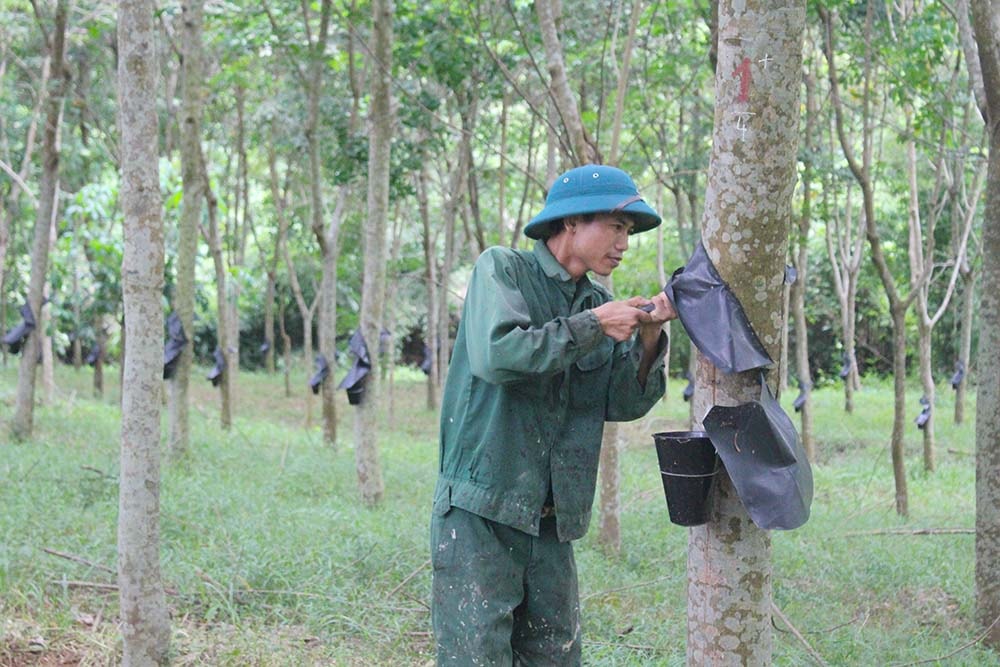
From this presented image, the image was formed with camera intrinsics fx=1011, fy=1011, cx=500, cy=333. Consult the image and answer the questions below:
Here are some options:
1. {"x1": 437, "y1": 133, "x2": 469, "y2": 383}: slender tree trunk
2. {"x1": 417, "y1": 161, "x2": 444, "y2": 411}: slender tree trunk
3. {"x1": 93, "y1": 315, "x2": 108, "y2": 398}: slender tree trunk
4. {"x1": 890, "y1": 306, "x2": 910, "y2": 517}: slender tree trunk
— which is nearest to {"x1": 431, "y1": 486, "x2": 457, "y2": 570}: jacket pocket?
{"x1": 890, "y1": 306, "x2": 910, "y2": 517}: slender tree trunk

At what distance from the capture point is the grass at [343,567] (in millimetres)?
4082

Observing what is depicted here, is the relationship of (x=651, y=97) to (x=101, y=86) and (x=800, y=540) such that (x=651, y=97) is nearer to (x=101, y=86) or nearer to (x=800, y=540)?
(x=800, y=540)

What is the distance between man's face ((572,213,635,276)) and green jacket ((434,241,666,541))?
9 cm

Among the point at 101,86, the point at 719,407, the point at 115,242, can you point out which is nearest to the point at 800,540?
the point at 719,407

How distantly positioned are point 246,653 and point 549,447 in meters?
1.81

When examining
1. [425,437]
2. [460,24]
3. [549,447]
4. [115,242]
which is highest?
[460,24]

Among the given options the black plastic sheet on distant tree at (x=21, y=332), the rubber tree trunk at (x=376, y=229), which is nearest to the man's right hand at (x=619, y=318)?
the rubber tree trunk at (x=376, y=229)

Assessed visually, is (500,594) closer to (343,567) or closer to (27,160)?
(343,567)

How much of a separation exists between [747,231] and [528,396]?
0.72m

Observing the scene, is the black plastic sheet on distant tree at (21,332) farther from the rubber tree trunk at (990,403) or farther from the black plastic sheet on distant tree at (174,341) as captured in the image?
the rubber tree trunk at (990,403)

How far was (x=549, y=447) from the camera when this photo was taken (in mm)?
2764

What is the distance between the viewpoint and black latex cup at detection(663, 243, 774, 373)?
238 cm

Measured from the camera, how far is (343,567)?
4.82 m

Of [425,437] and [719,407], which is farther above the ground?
[719,407]
